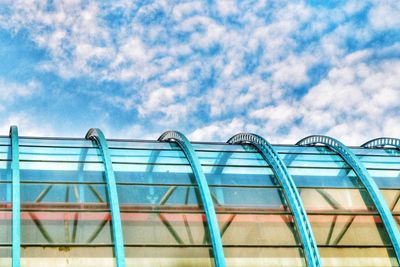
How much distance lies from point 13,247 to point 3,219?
1863 millimetres

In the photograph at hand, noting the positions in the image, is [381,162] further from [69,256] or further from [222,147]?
[69,256]

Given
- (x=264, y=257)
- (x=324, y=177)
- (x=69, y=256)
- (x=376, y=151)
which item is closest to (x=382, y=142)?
(x=376, y=151)

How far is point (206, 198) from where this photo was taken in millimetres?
25250

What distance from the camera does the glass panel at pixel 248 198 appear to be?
86.1 ft

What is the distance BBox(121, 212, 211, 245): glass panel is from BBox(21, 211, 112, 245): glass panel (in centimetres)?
94

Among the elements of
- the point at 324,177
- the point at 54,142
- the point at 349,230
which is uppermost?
the point at 54,142

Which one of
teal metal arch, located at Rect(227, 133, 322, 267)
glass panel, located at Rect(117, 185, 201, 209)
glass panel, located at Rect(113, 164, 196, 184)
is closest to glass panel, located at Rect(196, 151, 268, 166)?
teal metal arch, located at Rect(227, 133, 322, 267)

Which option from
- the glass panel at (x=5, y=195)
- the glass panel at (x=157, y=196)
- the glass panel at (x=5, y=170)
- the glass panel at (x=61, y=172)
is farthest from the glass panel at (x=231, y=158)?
the glass panel at (x=5, y=195)

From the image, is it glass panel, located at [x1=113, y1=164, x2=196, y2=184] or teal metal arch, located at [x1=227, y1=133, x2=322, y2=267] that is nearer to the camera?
teal metal arch, located at [x1=227, y1=133, x2=322, y2=267]

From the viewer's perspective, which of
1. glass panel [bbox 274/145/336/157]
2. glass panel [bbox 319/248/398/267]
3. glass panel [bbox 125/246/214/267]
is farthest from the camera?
glass panel [bbox 274/145/336/157]

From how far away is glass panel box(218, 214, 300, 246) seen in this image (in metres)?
24.5

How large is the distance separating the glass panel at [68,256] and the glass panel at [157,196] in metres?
2.89

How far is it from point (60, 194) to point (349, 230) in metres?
12.9

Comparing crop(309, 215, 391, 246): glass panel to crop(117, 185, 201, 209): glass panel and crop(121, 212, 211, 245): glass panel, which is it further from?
crop(117, 185, 201, 209): glass panel
